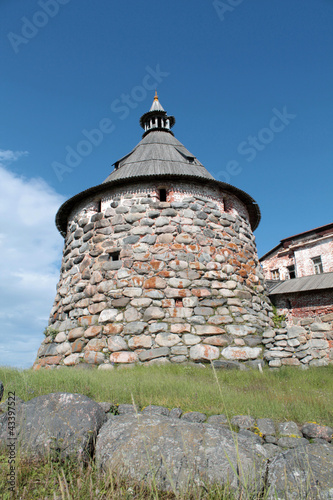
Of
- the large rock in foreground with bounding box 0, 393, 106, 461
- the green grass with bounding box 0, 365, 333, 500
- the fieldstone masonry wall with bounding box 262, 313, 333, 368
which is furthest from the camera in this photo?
the fieldstone masonry wall with bounding box 262, 313, 333, 368

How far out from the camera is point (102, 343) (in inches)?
328

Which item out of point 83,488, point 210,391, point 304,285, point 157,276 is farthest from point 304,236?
point 83,488

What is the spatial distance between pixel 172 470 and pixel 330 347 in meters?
7.25

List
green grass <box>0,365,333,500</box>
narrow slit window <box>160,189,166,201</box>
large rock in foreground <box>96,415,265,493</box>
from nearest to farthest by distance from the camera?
1. green grass <box>0,365,333,500</box>
2. large rock in foreground <box>96,415,265,493</box>
3. narrow slit window <box>160,189,166,201</box>

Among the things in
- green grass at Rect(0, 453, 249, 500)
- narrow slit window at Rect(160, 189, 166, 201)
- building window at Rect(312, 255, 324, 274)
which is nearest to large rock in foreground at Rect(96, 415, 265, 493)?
green grass at Rect(0, 453, 249, 500)

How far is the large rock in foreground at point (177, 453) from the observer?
2.77m

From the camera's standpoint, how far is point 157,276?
8953mm

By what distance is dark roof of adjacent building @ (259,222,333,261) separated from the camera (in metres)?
22.2

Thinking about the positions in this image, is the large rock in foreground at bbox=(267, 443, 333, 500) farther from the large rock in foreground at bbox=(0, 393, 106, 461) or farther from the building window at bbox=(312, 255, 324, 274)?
the building window at bbox=(312, 255, 324, 274)

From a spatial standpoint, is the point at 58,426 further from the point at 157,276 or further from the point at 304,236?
the point at 304,236

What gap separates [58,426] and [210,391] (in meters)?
2.64

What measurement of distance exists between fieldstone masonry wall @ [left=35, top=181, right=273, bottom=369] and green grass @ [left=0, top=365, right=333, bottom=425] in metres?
1.44

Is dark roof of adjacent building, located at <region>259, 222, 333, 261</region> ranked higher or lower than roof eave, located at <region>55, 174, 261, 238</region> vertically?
higher

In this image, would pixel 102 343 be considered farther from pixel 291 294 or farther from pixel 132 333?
pixel 291 294
